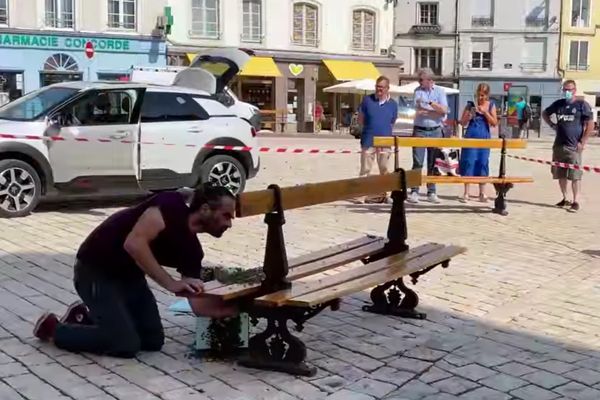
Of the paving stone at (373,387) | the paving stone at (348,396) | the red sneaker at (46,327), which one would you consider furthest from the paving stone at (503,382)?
the red sneaker at (46,327)

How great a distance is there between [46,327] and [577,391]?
3.19 metres

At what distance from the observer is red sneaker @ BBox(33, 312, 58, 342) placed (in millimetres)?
5242

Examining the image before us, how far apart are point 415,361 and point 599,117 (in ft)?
170

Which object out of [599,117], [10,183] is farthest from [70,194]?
[599,117]

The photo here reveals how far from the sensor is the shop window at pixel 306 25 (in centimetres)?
4269

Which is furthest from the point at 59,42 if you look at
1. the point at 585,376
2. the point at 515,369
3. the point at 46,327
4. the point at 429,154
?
the point at 585,376

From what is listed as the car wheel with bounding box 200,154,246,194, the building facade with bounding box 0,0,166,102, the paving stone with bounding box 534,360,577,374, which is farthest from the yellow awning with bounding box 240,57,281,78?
the paving stone with bounding box 534,360,577,374

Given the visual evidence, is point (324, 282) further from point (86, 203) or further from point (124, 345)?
point (86, 203)

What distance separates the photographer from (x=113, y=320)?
4.89 m

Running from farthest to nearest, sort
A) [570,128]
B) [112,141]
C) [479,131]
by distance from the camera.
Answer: [479,131]
[570,128]
[112,141]

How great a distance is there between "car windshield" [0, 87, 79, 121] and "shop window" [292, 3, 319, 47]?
32990 mm

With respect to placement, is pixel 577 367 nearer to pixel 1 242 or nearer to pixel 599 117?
pixel 1 242

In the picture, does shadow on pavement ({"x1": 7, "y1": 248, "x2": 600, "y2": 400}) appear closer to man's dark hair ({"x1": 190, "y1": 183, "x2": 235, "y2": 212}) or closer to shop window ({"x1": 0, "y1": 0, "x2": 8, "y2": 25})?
man's dark hair ({"x1": 190, "y1": 183, "x2": 235, "y2": 212})

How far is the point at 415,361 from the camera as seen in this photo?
5078mm
